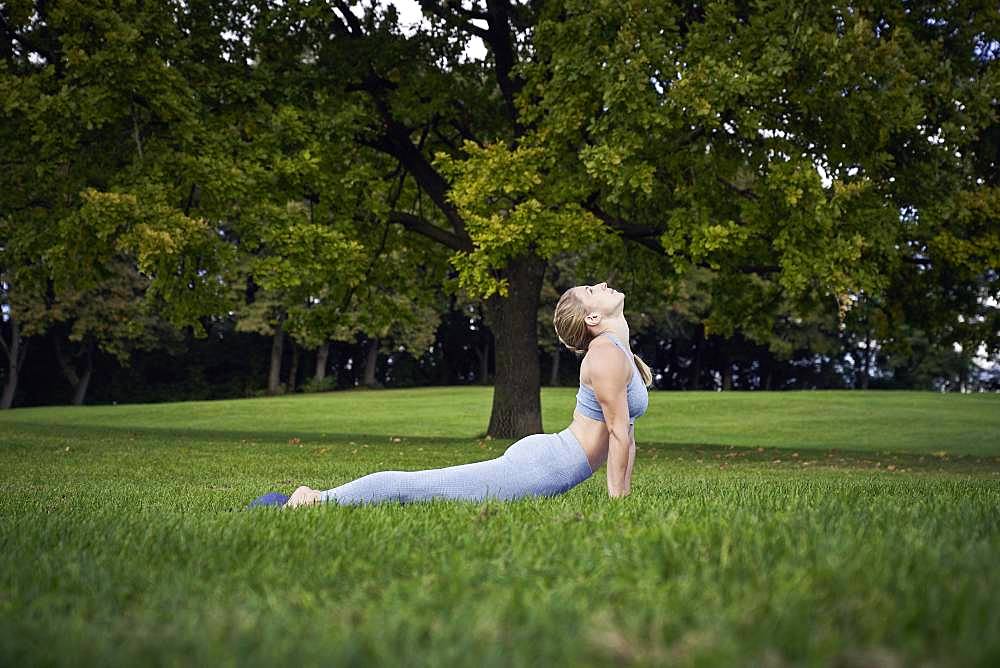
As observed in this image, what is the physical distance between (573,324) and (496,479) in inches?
45.2

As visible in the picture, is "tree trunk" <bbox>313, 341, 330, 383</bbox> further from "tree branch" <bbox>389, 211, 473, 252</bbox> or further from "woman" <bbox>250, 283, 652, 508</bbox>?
"woman" <bbox>250, 283, 652, 508</bbox>

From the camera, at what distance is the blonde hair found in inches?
237

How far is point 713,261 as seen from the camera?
53.9 feet

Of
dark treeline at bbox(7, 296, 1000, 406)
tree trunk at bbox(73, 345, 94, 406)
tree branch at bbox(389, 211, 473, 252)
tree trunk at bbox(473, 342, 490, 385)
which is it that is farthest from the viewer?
tree trunk at bbox(473, 342, 490, 385)

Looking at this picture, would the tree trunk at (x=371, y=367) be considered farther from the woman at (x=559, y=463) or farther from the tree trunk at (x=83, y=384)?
the woman at (x=559, y=463)

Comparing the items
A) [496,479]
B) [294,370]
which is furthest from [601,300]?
[294,370]

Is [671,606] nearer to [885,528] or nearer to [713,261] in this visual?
[885,528]

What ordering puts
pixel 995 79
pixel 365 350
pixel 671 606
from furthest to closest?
pixel 365 350 < pixel 995 79 < pixel 671 606

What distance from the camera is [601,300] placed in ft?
19.8

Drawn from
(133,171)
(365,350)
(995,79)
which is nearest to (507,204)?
(133,171)

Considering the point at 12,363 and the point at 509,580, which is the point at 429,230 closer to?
the point at 509,580

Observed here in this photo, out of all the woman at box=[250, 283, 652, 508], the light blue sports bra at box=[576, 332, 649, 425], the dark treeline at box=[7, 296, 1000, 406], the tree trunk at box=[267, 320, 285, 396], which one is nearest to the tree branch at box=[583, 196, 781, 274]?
the woman at box=[250, 283, 652, 508]

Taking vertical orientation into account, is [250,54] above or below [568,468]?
above

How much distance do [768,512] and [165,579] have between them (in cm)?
331
